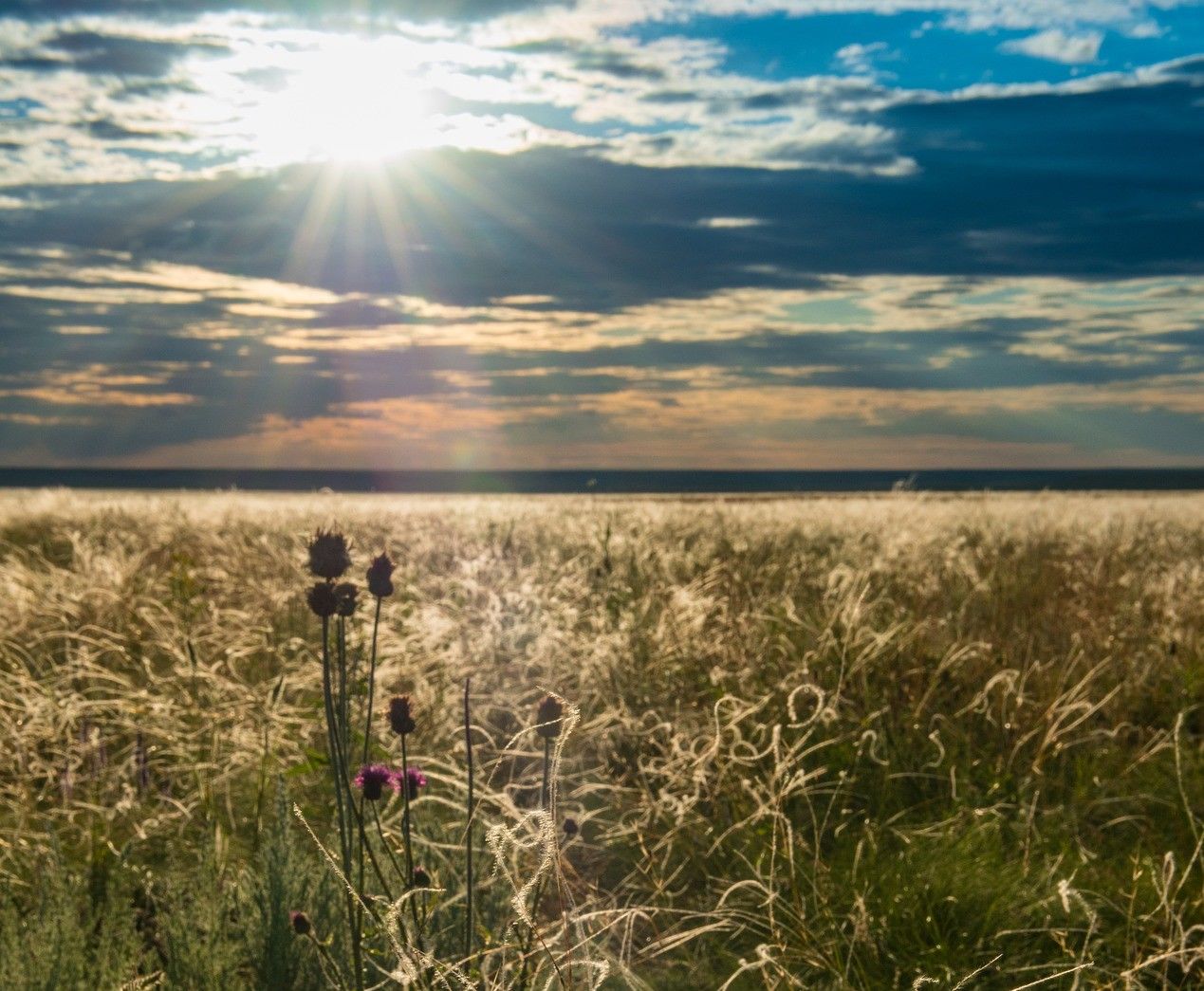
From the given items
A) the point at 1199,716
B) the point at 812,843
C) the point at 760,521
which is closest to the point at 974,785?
the point at 812,843

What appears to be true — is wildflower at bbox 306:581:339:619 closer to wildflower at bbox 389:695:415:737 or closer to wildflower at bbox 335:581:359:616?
wildflower at bbox 335:581:359:616

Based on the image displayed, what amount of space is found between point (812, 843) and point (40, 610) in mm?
4666

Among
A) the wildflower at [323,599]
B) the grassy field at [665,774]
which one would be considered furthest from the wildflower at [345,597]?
the grassy field at [665,774]

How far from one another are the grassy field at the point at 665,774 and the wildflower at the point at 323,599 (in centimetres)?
28

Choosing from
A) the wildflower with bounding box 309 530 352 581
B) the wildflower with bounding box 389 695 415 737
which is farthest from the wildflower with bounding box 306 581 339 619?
the wildflower with bounding box 389 695 415 737

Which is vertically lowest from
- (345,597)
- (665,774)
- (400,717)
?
(665,774)

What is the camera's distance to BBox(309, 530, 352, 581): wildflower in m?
1.98

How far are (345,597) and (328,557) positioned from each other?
11 centimetres

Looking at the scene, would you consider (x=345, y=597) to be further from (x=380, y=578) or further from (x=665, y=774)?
(x=665, y=774)

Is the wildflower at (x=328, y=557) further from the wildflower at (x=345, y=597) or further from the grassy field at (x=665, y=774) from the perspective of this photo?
the grassy field at (x=665, y=774)

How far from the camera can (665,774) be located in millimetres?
3586

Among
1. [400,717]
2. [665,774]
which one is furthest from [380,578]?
[665,774]

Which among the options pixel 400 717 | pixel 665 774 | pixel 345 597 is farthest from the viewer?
pixel 665 774

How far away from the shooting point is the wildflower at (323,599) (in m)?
1.95
